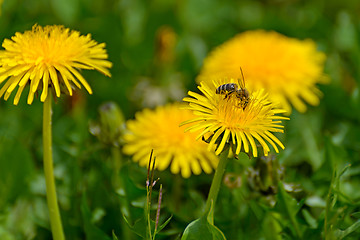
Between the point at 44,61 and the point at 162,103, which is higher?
the point at 162,103

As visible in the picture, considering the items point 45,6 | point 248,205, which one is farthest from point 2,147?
point 45,6

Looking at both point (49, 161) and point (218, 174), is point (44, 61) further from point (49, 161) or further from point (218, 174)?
point (218, 174)

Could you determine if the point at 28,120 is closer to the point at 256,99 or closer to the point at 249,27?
the point at 256,99

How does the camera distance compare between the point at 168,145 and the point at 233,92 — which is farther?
the point at 168,145

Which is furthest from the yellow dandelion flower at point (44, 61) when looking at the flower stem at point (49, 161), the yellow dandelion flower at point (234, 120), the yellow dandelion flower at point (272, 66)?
the yellow dandelion flower at point (272, 66)

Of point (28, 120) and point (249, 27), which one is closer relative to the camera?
point (28, 120)

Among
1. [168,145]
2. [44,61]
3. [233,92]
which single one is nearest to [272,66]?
[168,145]

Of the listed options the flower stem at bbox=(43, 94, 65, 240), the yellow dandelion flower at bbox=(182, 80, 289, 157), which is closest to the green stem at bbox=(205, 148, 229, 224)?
the yellow dandelion flower at bbox=(182, 80, 289, 157)
